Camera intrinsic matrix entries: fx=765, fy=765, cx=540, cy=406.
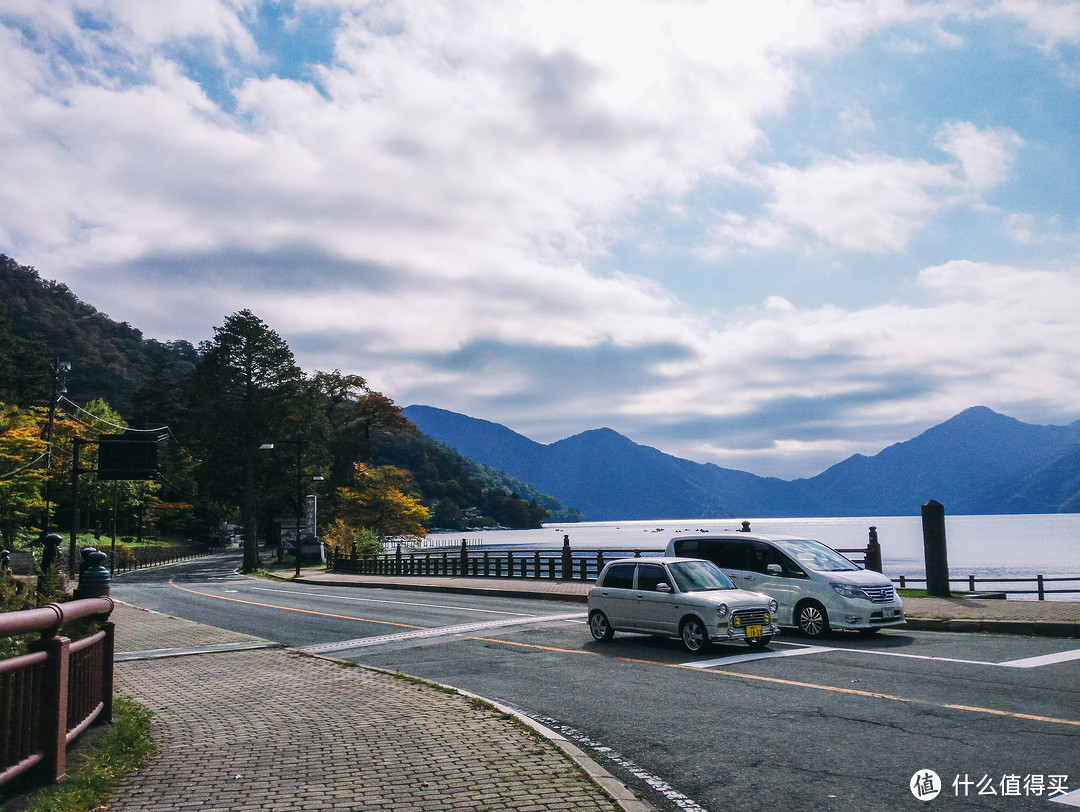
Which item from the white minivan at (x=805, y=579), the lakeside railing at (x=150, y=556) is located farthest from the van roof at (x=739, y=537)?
the lakeside railing at (x=150, y=556)

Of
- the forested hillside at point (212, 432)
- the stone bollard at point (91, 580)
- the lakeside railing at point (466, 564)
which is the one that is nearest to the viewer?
the stone bollard at point (91, 580)

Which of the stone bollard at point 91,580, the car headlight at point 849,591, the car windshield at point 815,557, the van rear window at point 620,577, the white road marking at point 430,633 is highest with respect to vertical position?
the stone bollard at point 91,580

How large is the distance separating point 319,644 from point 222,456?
46.3 m

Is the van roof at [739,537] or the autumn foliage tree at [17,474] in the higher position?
the autumn foliage tree at [17,474]

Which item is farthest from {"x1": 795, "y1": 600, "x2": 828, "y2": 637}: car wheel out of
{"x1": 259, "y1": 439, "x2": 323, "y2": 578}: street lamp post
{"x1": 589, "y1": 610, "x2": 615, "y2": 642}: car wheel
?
{"x1": 259, "y1": 439, "x2": 323, "y2": 578}: street lamp post

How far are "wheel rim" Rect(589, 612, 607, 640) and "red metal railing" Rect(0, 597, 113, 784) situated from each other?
30.8ft

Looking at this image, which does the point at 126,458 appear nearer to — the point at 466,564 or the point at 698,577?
the point at 466,564

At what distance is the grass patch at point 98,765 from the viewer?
488 centimetres

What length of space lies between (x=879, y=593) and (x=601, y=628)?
5.11 meters

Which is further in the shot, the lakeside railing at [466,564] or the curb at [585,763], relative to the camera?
the lakeside railing at [466,564]

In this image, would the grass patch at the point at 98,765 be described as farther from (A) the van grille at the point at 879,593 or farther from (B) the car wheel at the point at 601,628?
(A) the van grille at the point at 879,593

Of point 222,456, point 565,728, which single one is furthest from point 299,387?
point 565,728

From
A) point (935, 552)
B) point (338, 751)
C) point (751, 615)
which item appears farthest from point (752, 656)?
point (935, 552)

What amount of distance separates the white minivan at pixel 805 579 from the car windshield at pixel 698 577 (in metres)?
1.60
